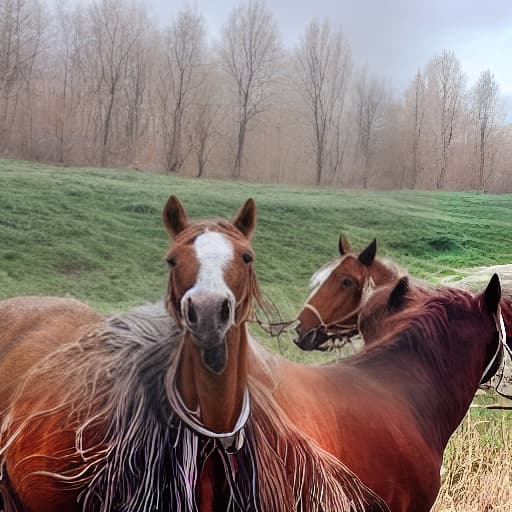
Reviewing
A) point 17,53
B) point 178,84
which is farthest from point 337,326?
point 17,53

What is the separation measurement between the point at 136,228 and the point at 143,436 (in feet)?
1.99

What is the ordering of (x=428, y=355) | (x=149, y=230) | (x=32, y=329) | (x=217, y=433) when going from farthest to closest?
(x=149, y=230) → (x=428, y=355) → (x=32, y=329) → (x=217, y=433)

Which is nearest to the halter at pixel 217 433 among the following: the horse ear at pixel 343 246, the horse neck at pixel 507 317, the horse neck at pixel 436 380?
the horse neck at pixel 436 380

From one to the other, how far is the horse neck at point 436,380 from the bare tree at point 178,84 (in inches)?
26.9

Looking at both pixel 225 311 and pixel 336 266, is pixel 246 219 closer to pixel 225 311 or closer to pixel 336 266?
pixel 225 311

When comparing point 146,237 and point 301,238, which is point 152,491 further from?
point 301,238

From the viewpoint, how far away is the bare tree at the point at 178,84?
143 cm

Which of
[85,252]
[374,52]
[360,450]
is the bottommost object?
[360,450]

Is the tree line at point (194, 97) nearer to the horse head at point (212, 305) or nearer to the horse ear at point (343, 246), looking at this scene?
the horse ear at point (343, 246)

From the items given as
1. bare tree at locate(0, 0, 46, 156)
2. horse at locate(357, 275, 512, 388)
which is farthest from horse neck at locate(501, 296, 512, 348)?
bare tree at locate(0, 0, 46, 156)

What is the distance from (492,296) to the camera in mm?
1282

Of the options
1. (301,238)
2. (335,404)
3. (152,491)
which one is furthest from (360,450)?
(301,238)

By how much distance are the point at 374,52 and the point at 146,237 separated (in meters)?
0.74

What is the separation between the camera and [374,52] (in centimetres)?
150
